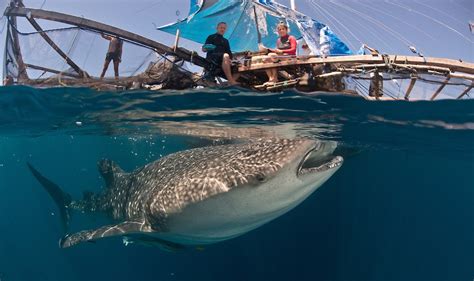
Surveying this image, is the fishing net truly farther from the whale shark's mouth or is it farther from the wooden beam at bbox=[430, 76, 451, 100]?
the wooden beam at bbox=[430, 76, 451, 100]

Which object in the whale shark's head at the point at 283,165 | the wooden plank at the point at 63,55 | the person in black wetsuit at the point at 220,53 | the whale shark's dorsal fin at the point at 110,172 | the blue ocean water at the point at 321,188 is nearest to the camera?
the whale shark's head at the point at 283,165

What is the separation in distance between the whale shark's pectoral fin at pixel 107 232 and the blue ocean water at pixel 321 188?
4.09 meters

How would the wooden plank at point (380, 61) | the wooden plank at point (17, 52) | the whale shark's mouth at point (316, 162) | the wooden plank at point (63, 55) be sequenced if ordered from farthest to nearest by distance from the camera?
the wooden plank at point (17, 52)
the wooden plank at point (63, 55)
the wooden plank at point (380, 61)
the whale shark's mouth at point (316, 162)

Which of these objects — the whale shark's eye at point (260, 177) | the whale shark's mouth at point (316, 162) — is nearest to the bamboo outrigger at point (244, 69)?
the whale shark's mouth at point (316, 162)

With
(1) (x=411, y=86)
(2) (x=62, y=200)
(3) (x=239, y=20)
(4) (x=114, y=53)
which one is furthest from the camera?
(3) (x=239, y=20)

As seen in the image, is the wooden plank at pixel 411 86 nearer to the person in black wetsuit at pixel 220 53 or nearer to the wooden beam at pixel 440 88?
the wooden beam at pixel 440 88

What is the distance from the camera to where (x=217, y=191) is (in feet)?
20.7

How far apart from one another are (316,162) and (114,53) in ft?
20.6

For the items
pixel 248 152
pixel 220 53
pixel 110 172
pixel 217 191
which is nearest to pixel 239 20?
pixel 220 53

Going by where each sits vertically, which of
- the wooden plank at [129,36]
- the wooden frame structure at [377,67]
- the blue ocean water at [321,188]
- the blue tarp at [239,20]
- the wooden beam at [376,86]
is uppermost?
the blue tarp at [239,20]

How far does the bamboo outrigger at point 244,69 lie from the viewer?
8.75m

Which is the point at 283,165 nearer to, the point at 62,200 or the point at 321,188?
the point at 62,200

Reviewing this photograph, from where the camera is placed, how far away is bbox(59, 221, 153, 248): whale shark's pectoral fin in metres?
6.99

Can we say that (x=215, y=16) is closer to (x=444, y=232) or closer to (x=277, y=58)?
(x=277, y=58)
